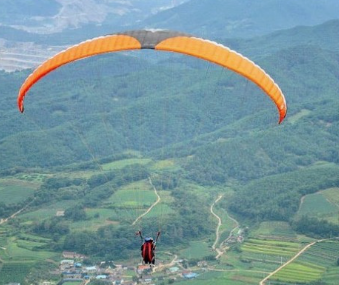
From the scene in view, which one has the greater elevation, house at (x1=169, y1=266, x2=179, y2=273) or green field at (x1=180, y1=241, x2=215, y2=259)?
green field at (x1=180, y1=241, x2=215, y2=259)

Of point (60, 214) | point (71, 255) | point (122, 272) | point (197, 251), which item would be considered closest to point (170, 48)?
point (122, 272)

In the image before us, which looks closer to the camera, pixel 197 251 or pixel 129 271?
pixel 129 271

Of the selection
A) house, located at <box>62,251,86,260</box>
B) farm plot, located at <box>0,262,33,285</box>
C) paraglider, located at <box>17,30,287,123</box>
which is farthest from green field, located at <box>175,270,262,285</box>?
paraglider, located at <box>17,30,287,123</box>

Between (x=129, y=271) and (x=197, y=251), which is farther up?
(x=197, y=251)

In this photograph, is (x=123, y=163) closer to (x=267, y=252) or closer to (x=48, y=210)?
(x=48, y=210)

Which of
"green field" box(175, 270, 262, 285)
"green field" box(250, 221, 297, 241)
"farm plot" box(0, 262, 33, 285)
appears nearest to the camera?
"green field" box(175, 270, 262, 285)

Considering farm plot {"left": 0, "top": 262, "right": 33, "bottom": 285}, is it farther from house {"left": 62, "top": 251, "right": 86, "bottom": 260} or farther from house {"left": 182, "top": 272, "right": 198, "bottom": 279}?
house {"left": 182, "top": 272, "right": 198, "bottom": 279}

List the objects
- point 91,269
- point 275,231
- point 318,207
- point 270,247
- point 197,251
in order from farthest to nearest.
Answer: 1. point 318,207
2. point 275,231
3. point 197,251
4. point 270,247
5. point 91,269

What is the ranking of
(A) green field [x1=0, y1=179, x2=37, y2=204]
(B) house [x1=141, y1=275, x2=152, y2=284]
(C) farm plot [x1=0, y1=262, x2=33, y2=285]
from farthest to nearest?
(A) green field [x1=0, y1=179, x2=37, y2=204], (C) farm plot [x1=0, y1=262, x2=33, y2=285], (B) house [x1=141, y1=275, x2=152, y2=284]

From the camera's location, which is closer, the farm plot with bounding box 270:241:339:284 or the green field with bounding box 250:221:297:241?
the farm plot with bounding box 270:241:339:284

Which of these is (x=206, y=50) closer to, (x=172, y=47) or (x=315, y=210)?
(x=172, y=47)

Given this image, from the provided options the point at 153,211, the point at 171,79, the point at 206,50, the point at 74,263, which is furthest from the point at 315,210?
the point at 171,79
